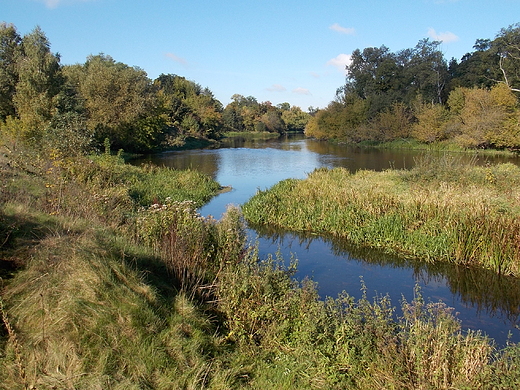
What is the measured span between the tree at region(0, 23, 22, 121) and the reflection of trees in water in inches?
1118

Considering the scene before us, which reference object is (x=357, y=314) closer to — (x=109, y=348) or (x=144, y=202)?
(x=109, y=348)

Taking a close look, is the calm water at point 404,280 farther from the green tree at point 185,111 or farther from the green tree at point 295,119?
the green tree at point 295,119

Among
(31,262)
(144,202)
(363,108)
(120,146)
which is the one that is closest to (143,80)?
(120,146)

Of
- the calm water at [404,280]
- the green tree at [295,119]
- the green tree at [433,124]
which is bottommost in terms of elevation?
the calm water at [404,280]

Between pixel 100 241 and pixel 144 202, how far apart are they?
9837 millimetres

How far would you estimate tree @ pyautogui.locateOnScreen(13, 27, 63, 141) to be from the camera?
A: 2828 centimetres

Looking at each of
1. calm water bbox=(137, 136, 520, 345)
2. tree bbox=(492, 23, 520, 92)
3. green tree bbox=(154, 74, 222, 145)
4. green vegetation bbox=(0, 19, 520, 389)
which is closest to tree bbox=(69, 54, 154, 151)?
green tree bbox=(154, 74, 222, 145)

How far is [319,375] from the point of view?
461 centimetres

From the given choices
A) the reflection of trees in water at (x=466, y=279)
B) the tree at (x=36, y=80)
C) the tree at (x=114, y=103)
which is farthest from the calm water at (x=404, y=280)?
the tree at (x=114, y=103)

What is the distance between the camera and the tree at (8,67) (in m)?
29.5

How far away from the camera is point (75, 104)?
3198 centimetres

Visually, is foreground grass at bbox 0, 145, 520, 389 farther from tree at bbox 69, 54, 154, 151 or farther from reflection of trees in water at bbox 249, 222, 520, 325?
tree at bbox 69, 54, 154, 151

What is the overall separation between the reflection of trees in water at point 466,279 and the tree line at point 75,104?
10974 mm

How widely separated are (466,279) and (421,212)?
2870 mm
